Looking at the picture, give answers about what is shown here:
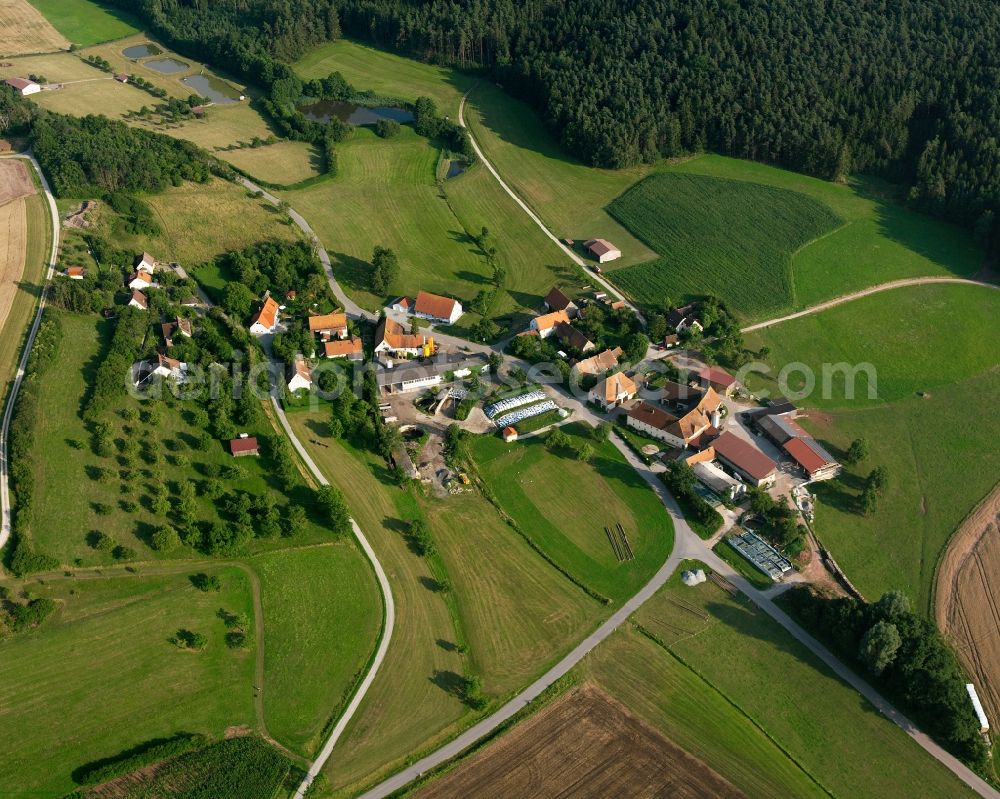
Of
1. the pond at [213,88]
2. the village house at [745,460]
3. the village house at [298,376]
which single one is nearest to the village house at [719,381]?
the village house at [745,460]

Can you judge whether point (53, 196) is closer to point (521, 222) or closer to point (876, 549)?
point (521, 222)

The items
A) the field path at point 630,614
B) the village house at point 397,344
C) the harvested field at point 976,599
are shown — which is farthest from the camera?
the village house at point 397,344

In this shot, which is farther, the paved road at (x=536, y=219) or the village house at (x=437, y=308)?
the paved road at (x=536, y=219)

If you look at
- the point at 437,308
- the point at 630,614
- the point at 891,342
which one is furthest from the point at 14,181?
the point at 891,342

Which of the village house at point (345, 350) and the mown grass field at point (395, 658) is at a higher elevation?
the village house at point (345, 350)

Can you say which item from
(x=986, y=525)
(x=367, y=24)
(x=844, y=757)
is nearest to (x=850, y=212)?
(x=986, y=525)

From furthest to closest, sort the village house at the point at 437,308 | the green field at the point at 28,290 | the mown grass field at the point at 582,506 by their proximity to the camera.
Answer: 1. the village house at the point at 437,308
2. the green field at the point at 28,290
3. the mown grass field at the point at 582,506

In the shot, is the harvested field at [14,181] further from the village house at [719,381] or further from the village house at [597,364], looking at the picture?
→ the village house at [719,381]
